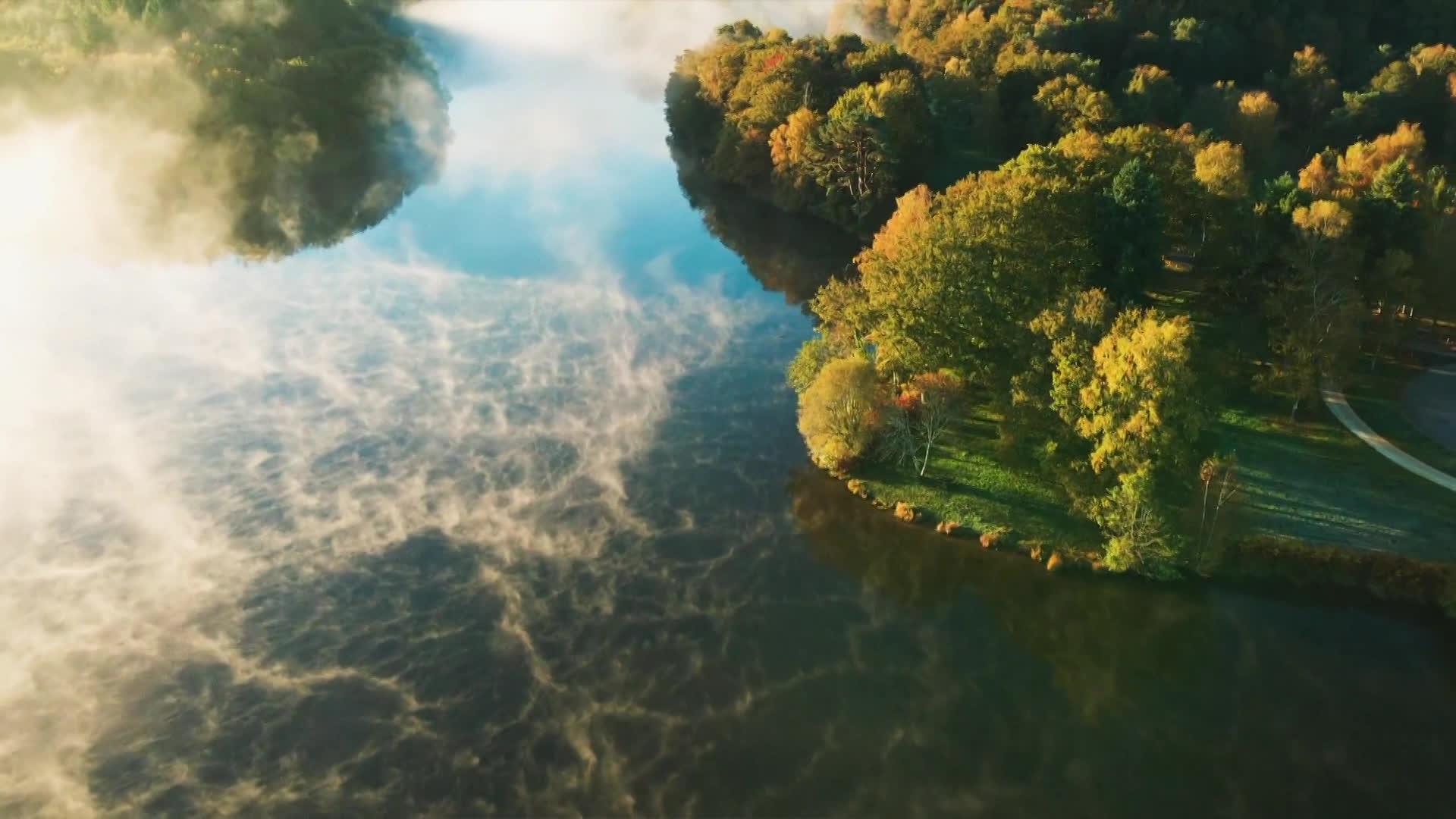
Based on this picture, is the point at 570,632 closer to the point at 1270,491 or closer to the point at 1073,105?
the point at 1270,491

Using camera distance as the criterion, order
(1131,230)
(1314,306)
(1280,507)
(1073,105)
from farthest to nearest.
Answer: (1073,105) < (1131,230) < (1314,306) < (1280,507)

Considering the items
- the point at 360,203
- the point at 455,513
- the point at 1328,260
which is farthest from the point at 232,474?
the point at 1328,260

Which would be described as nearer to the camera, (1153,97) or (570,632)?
(570,632)

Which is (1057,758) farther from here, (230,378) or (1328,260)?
(230,378)

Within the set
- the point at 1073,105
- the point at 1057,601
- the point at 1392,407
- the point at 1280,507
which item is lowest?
the point at 1057,601

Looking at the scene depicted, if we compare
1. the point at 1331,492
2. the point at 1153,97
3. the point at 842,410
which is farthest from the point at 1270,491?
the point at 1153,97

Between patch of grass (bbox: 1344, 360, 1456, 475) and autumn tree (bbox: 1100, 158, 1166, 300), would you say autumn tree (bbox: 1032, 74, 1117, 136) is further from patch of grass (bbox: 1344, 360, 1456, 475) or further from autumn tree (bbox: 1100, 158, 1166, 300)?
patch of grass (bbox: 1344, 360, 1456, 475)

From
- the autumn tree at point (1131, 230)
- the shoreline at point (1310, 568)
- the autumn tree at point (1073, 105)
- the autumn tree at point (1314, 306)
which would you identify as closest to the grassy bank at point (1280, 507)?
the shoreline at point (1310, 568)

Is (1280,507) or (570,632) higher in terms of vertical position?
(1280,507)
